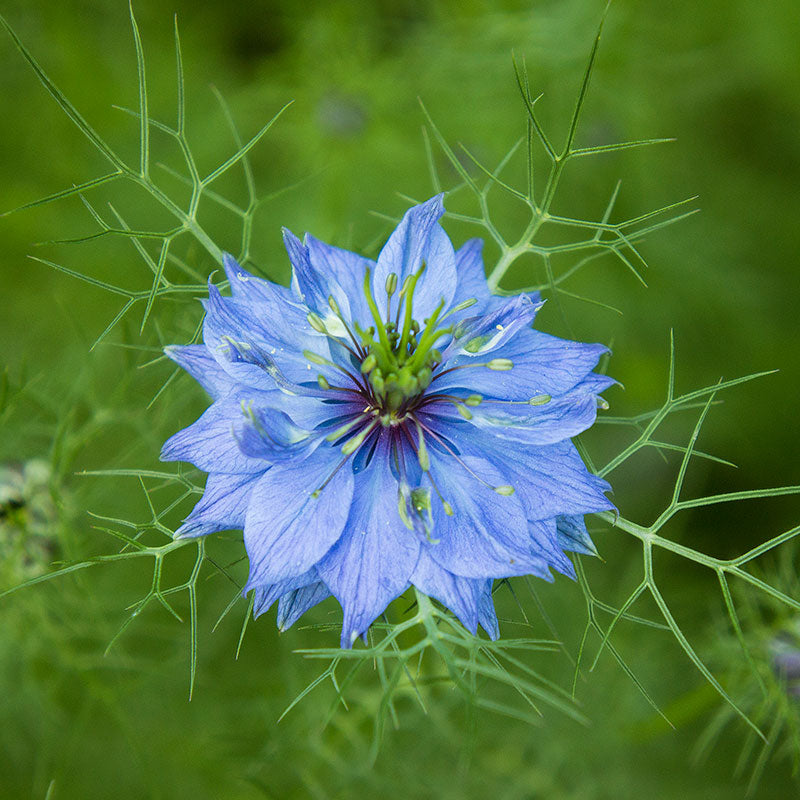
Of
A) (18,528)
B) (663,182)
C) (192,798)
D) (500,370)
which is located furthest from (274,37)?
(192,798)

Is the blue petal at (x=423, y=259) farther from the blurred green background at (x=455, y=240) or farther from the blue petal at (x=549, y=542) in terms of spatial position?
the blurred green background at (x=455, y=240)

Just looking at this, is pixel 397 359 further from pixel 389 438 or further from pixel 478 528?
pixel 478 528

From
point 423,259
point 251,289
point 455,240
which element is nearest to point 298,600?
point 251,289

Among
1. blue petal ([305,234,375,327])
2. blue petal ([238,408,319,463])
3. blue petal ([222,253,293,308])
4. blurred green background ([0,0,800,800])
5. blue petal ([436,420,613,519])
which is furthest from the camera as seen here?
blurred green background ([0,0,800,800])

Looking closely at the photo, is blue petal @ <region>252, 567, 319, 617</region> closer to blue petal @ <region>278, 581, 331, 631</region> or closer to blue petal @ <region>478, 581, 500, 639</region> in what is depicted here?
blue petal @ <region>278, 581, 331, 631</region>

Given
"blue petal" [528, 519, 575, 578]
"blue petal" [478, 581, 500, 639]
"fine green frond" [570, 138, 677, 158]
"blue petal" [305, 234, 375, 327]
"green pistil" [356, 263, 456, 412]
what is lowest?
"blue petal" [478, 581, 500, 639]

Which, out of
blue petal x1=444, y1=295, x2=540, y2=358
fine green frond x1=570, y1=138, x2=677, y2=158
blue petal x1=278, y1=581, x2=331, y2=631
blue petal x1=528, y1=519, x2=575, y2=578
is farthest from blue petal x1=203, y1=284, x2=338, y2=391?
fine green frond x1=570, y1=138, x2=677, y2=158

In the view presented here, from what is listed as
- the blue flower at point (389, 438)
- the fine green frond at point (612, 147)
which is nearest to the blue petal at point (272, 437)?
the blue flower at point (389, 438)

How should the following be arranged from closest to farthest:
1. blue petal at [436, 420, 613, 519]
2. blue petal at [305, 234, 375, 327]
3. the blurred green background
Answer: blue petal at [436, 420, 613, 519], blue petal at [305, 234, 375, 327], the blurred green background
